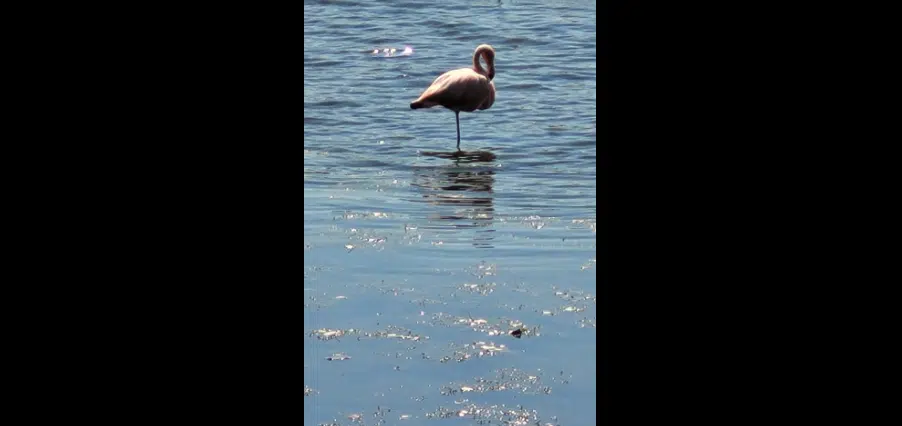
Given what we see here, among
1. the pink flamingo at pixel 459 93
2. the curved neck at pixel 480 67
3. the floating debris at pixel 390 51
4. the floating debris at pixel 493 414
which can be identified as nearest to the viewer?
the floating debris at pixel 493 414

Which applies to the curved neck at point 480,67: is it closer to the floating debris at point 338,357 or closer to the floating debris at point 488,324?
the floating debris at point 488,324

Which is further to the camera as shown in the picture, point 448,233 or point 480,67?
point 480,67

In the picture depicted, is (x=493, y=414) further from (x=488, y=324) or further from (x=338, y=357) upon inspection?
(x=488, y=324)

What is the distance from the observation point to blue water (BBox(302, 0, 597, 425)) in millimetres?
3766

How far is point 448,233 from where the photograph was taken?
6238 mm

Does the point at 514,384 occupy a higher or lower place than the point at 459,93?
higher

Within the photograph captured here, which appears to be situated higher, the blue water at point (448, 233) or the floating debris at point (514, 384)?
the floating debris at point (514, 384)

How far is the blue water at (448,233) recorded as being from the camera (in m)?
3.77

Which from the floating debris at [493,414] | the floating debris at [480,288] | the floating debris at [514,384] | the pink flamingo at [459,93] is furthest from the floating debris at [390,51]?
the floating debris at [493,414]

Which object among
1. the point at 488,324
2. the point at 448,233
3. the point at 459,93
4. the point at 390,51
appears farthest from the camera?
the point at 390,51

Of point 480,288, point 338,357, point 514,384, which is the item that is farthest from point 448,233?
point 514,384
